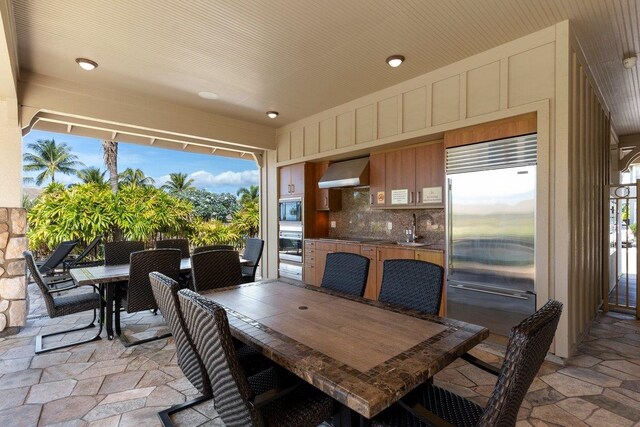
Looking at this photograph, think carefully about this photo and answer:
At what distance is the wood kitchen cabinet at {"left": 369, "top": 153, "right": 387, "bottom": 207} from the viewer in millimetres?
4672

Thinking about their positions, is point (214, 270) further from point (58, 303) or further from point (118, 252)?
point (118, 252)

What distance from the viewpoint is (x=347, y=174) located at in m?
5.00

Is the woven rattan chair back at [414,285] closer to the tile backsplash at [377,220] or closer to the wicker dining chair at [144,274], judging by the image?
the tile backsplash at [377,220]

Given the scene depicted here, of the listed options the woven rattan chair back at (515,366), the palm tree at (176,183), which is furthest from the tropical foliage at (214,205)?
the woven rattan chair back at (515,366)

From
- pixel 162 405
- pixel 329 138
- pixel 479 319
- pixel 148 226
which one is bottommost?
pixel 162 405

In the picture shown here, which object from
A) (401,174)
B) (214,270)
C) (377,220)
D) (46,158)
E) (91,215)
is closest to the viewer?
(214,270)

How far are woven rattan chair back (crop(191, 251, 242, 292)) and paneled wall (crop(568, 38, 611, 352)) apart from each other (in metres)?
3.12

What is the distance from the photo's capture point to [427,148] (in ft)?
13.7

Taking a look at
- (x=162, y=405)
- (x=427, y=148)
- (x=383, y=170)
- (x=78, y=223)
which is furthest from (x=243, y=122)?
(x=162, y=405)

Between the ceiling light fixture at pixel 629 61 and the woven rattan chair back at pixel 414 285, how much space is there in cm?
347

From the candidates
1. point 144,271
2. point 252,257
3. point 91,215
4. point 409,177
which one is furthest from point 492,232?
point 91,215

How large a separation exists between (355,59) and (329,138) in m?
1.75

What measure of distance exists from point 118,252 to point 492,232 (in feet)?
14.7

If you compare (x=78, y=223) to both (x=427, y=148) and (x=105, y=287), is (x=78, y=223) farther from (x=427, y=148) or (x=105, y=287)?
(x=427, y=148)
